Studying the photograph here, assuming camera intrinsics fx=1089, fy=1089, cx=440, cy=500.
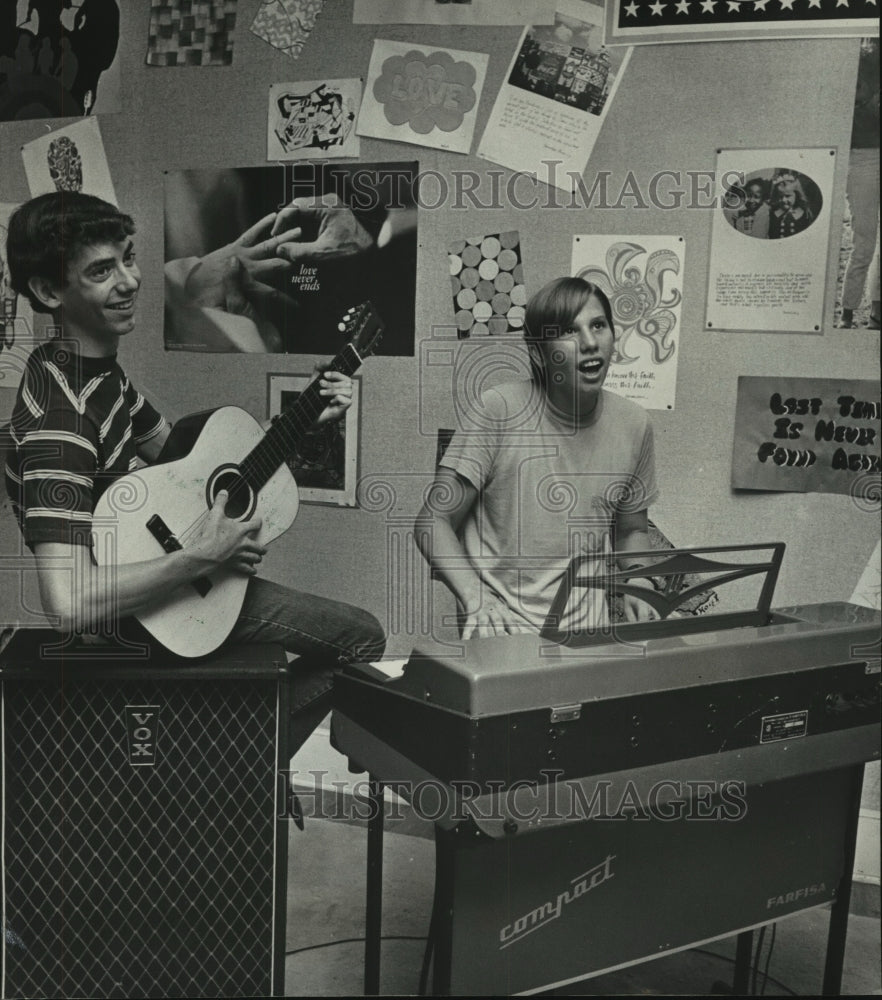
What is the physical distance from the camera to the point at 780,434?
7.66ft

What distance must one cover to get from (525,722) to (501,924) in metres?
0.39

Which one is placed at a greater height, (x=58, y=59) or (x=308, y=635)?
(x=58, y=59)

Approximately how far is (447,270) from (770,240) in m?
0.67

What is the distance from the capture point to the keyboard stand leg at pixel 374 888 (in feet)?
6.70

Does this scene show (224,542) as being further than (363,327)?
No

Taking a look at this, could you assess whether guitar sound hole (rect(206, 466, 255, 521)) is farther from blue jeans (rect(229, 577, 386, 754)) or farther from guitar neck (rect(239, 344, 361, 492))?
blue jeans (rect(229, 577, 386, 754))

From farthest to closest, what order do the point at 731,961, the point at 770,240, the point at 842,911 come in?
the point at 731,961 → the point at 770,240 → the point at 842,911

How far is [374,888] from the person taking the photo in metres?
2.06

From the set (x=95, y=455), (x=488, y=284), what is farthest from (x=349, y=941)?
(x=488, y=284)

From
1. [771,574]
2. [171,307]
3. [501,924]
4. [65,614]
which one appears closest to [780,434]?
[771,574]

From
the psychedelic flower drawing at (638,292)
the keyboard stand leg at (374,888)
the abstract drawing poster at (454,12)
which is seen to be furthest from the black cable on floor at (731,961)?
the abstract drawing poster at (454,12)

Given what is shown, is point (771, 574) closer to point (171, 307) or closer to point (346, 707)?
point (346, 707)

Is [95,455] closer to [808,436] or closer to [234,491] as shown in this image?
[234,491]

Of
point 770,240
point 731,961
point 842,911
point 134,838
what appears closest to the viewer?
point 134,838
